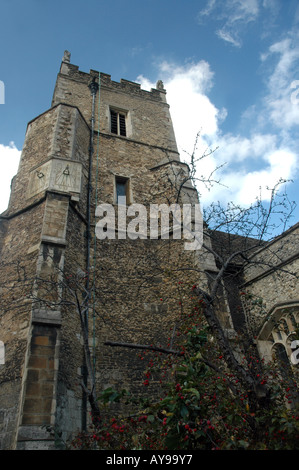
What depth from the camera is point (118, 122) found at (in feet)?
Answer: 46.2

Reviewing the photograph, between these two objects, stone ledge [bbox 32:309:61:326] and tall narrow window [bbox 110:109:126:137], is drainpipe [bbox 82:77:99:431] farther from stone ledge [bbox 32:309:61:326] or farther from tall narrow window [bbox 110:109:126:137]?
tall narrow window [bbox 110:109:126:137]

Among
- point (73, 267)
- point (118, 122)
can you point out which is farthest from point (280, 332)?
point (118, 122)

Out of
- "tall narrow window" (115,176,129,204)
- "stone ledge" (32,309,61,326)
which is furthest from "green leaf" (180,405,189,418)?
"tall narrow window" (115,176,129,204)

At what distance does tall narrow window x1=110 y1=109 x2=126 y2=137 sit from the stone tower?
84 mm

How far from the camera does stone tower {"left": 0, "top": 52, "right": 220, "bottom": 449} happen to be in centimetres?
573

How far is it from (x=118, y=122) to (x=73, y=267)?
8381 mm

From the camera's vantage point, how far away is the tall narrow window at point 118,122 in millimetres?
13875

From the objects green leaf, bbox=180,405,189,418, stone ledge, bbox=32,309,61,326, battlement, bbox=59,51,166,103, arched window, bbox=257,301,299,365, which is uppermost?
battlement, bbox=59,51,166,103

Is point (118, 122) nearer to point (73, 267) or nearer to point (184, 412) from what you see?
point (73, 267)

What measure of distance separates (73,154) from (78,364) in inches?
229

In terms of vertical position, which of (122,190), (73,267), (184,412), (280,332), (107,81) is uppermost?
(107,81)

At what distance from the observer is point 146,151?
1291cm

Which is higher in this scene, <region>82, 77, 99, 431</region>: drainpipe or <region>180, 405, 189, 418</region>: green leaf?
<region>82, 77, 99, 431</region>: drainpipe
